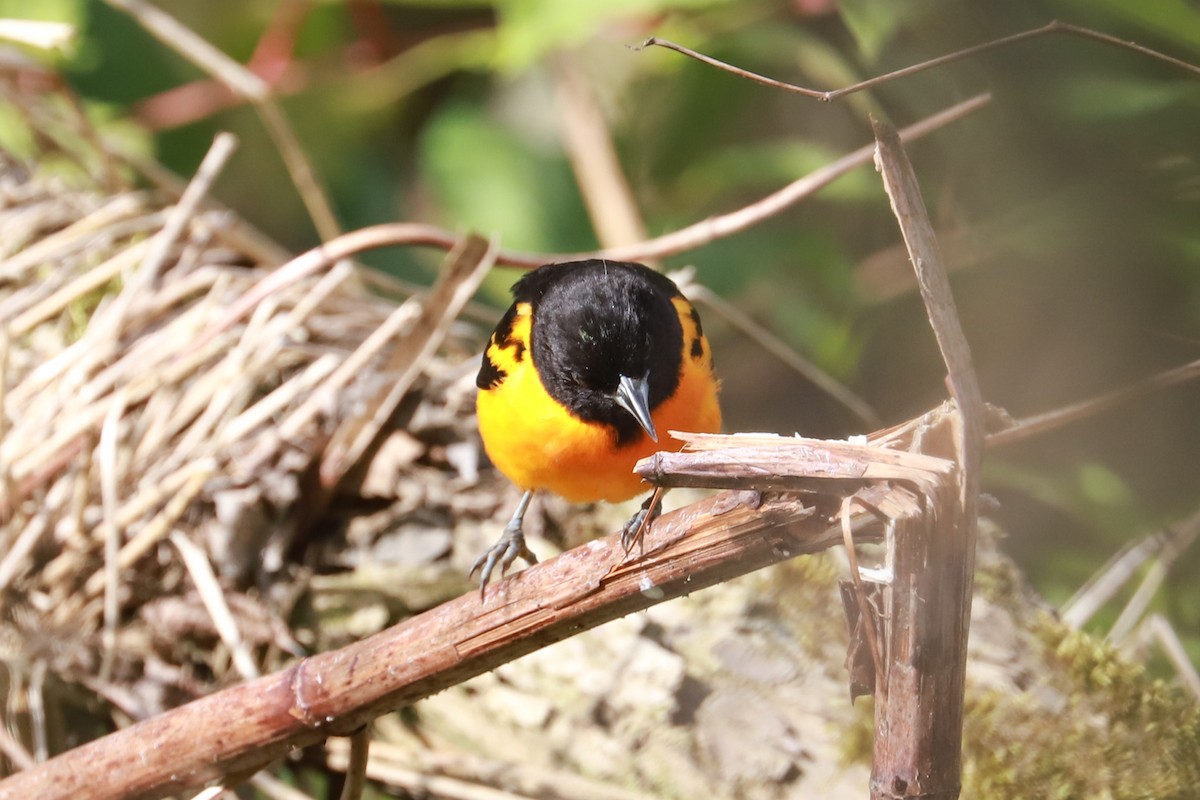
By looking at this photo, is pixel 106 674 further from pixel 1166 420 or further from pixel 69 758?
pixel 1166 420

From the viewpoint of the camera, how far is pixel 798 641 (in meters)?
1.54

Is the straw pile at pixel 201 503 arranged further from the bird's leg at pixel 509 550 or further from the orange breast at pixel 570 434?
the orange breast at pixel 570 434

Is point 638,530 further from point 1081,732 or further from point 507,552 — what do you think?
point 507,552

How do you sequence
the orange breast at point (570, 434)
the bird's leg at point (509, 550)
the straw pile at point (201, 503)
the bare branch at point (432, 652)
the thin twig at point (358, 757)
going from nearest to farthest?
the bare branch at point (432, 652) → the thin twig at point (358, 757) → the orange breast at point (570, 434) → the bird's leg at point (509, 550) → the straw pile at point (201, 503)

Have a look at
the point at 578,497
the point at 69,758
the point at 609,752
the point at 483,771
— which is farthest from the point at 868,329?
the point at 69,758

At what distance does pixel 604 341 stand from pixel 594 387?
9 cm

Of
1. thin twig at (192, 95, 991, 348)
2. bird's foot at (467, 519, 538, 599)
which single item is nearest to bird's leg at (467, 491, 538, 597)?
bird's foot at (467, 519, 538, 599)

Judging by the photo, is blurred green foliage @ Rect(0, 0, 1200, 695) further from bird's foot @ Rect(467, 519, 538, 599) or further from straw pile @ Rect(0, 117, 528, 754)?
straw pile @ Rect(0, 117, 528, 754)

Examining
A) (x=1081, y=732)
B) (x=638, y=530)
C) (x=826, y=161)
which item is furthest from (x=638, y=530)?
(x=826, y=161)

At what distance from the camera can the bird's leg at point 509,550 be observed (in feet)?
5.69

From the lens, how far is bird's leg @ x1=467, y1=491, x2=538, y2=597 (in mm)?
1735

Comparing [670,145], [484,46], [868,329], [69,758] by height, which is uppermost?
[484,46]

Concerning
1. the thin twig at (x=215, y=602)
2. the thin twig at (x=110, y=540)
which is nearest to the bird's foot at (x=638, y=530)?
the thin twig at (x=215, y=602)

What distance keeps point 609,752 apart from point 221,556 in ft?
2.54
